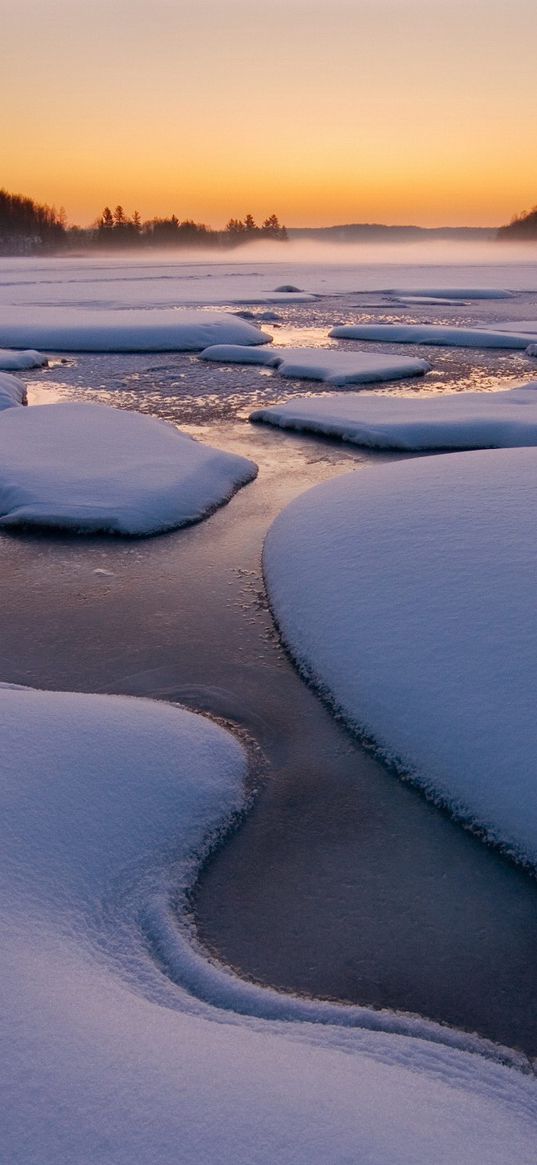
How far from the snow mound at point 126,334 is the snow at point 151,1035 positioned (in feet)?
36.0

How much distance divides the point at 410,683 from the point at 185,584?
5.26 ft

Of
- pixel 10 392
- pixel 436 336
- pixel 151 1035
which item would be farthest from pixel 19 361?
pixel 151 1035

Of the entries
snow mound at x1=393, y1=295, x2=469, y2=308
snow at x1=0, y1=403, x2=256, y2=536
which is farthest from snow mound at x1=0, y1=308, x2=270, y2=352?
snow mound at x1=393, y1=295, x2=469, y2=308

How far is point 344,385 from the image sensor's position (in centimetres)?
989

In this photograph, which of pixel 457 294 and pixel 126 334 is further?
pixel 457 294

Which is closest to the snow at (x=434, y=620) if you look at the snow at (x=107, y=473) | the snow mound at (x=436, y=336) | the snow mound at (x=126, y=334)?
the snow at (x=107, y=473)

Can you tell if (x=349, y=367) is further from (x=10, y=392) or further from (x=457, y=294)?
(x=457, y=294)

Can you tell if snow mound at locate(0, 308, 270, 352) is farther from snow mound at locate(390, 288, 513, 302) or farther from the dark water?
snow mound at locate(390, 288, 513, 302)

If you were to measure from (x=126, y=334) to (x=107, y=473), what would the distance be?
8045 mm

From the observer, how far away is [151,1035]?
5.15ft

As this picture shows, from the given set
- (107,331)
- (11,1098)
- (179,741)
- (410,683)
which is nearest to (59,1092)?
(11,1098)

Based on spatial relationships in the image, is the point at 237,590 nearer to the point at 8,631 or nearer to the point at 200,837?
Answer: the point at 8,631

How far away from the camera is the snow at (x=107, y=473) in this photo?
4.99 m

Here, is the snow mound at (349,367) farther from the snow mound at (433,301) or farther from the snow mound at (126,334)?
the snow mound at (433,301)
